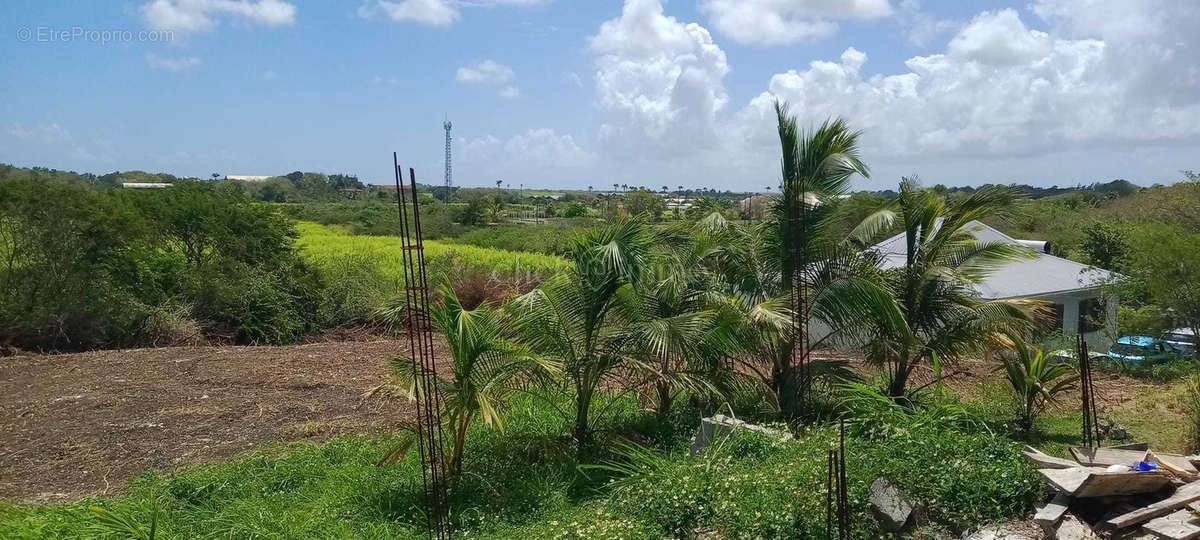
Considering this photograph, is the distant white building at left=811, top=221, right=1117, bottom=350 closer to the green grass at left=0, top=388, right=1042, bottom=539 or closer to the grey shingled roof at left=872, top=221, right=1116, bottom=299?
the grey shingled roof at left=872, top=221, right=1116, bottom=299

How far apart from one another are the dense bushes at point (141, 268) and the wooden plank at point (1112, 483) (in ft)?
42.1

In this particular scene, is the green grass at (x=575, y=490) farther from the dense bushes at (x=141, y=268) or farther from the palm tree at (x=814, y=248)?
the dense bushes at (x=141, y=268)

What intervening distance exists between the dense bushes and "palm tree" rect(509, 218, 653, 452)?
944cm

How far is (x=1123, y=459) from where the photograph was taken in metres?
4.77

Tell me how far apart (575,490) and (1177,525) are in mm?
3706

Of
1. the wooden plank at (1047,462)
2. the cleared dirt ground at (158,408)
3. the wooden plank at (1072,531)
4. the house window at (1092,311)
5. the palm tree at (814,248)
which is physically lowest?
the cleared dirt ground at (158,408)

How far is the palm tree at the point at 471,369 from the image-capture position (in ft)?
18.0

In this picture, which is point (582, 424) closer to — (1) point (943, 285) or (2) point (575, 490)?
(2) point (575, 490)

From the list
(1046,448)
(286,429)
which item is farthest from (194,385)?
(1046,448)

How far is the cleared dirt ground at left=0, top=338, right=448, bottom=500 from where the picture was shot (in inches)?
271

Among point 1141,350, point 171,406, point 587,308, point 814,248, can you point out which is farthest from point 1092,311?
point 171,406

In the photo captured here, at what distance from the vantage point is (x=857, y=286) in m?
6.76

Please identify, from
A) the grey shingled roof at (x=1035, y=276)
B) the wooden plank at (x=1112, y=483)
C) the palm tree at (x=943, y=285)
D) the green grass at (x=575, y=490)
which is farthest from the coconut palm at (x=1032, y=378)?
the grey shingled roof at (x=1035, y=276)

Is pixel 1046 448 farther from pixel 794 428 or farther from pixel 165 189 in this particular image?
pixel 165 189
